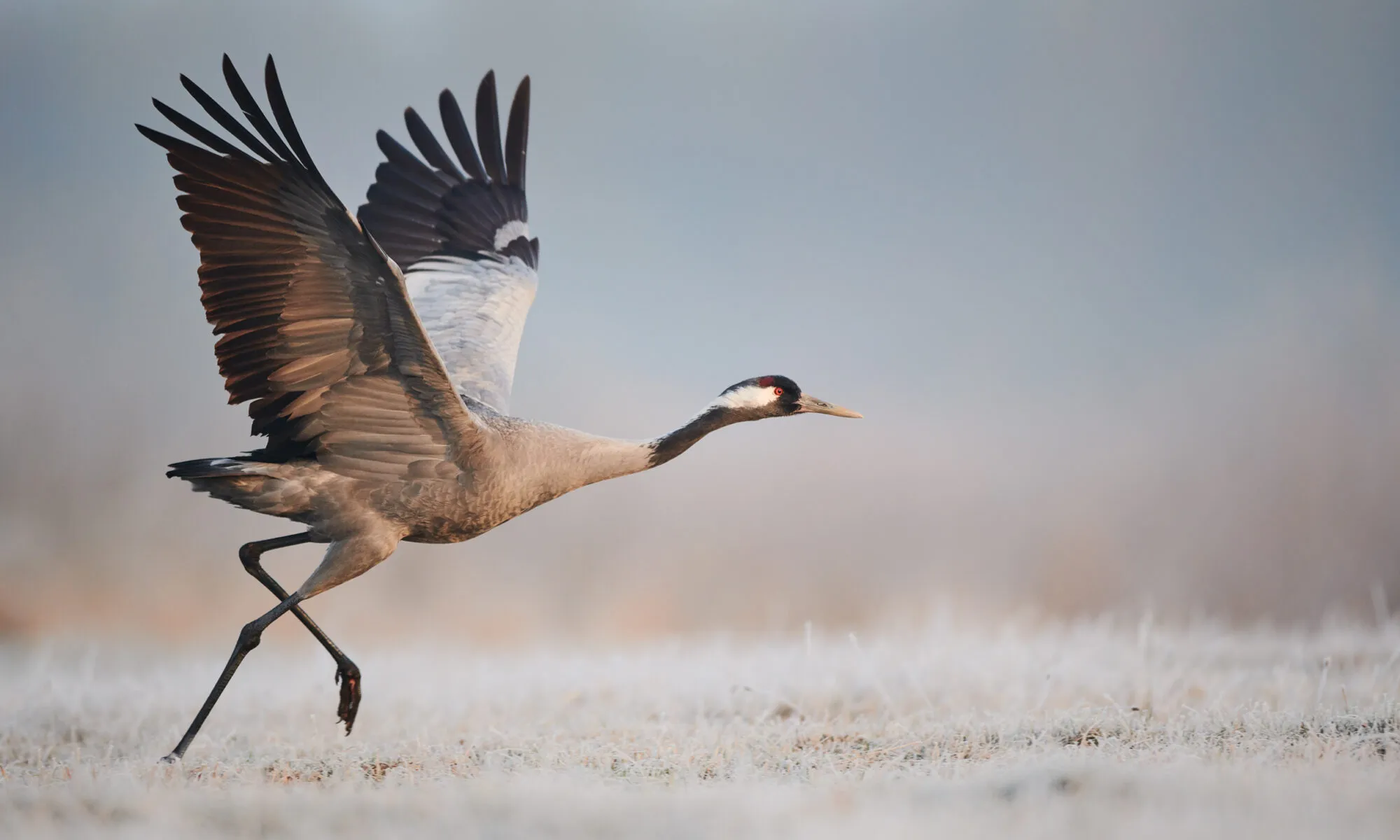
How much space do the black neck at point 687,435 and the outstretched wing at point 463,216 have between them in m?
1.52

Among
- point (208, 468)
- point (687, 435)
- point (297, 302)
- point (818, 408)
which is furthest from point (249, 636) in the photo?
point (818, 408)

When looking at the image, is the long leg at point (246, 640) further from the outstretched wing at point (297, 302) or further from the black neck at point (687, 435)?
the black neck at point (687, 435)

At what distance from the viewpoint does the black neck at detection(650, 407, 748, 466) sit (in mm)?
5102

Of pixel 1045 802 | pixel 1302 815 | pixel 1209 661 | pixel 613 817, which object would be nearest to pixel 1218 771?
pixel 1302 815

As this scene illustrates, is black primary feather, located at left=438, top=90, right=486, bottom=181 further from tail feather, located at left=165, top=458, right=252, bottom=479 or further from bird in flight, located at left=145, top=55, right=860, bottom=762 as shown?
tail feather, located at left=165, top=458, right=252, bottom=479

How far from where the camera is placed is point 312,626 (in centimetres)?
490

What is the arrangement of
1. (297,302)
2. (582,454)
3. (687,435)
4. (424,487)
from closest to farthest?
(297,302) → (424,487) → (582,454) → (687,435)

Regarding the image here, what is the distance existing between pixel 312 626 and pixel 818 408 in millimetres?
2446

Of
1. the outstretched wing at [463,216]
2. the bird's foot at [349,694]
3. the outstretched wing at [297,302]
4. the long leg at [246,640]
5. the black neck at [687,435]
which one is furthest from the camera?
the outstretched wing at [463,216]

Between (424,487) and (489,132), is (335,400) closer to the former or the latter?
(424,487)

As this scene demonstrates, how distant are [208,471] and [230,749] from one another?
1.12 meters

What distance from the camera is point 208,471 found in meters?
4.60

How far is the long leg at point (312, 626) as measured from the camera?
4.79 m

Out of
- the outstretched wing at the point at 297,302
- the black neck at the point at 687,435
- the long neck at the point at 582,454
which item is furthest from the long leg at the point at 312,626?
the black neck at the point at 687,435
